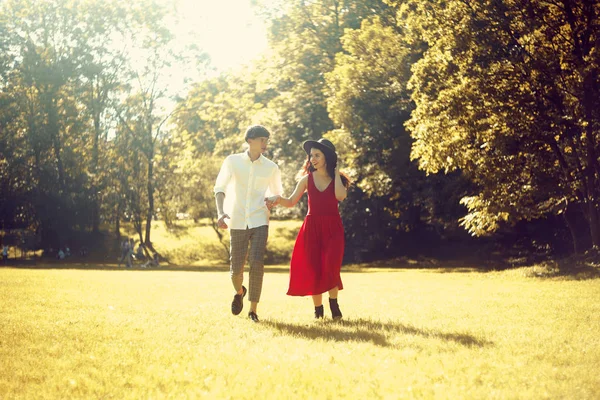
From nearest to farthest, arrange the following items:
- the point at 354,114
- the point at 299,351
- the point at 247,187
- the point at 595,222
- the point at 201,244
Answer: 1. the point at 299,351
2. the point at 247,187
3. the point at 595,222
4. the point at 354,114
5. the point at 201,244

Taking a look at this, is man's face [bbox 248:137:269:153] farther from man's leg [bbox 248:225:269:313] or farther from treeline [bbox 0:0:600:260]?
treeline [bbox 0:0:600:260]

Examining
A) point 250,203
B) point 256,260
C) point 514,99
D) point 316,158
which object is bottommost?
point 256,260

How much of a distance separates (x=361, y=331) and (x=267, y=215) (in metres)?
2.20

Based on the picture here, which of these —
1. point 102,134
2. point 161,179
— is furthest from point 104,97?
point 161,179

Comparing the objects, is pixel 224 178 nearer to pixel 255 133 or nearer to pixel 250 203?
pixel 250 203

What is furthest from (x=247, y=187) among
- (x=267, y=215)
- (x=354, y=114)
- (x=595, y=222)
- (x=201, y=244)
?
(x=201, y=244)

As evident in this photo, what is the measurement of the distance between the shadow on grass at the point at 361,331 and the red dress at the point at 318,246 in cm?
56

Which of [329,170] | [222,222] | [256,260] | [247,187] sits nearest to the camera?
[222,222]

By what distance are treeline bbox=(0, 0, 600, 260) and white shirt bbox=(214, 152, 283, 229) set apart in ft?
42.7

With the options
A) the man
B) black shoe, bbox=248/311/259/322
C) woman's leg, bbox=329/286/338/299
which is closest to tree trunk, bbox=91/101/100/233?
the man

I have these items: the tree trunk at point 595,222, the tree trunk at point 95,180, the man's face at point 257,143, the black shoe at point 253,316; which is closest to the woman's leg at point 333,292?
the black shoe at point 253,316

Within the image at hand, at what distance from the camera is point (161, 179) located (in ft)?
152

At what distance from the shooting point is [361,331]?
28.1 ft

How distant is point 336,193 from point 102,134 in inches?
1583
